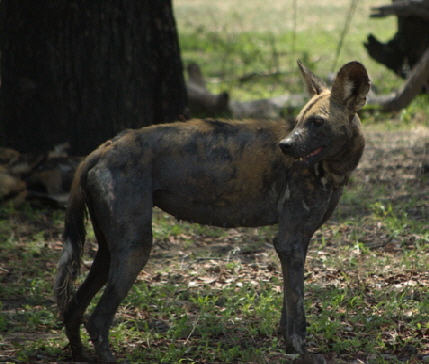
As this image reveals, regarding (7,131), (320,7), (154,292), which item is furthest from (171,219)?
(320,7)

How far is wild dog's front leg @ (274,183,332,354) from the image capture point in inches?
160

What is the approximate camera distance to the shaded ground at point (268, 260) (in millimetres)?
4586

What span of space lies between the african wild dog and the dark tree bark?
9.43ft

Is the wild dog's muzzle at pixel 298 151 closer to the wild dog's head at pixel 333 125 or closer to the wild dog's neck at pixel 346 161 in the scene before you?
the wild dog's head at pixel 333 125

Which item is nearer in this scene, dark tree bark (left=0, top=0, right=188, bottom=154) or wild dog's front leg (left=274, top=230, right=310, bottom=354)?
wild dog's front leg (left=274, top=230, right=310, bottom=354)

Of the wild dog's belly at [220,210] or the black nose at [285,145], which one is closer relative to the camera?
the black nose at [285,145]

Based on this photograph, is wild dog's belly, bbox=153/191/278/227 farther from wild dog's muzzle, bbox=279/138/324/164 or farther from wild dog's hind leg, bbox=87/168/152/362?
wild dog's muzzle, bbox=279/138/324/164

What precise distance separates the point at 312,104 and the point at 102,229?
4.86 feet

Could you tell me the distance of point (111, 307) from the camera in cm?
398

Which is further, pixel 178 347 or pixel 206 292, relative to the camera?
pixel 206 292

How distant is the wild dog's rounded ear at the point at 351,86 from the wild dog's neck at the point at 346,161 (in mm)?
132

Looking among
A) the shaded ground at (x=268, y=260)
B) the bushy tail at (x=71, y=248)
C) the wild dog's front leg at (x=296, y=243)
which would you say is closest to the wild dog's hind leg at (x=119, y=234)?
the bushy tail at (x=71, y=248)

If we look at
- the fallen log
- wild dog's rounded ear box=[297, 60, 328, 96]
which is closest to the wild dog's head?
wild dog's rounded ear box=[297, 60, 328, 96]

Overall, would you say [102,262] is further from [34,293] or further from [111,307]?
[34,293]
